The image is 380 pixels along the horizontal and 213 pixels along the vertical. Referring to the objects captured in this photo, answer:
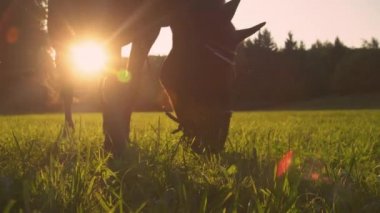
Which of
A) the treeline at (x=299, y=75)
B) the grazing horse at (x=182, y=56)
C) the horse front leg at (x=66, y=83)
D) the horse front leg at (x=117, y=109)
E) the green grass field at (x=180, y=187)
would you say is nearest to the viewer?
the green grass field at (x=180, y=187)

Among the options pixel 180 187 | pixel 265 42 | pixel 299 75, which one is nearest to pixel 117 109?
pixel 180 187

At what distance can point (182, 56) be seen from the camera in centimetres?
402

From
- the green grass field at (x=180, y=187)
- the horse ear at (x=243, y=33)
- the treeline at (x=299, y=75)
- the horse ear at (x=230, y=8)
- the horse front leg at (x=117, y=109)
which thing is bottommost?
the green grass field at (x=180, y=187)

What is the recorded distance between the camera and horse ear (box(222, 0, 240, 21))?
3908mm

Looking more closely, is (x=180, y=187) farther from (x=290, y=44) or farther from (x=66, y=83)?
(x=290, y=44)

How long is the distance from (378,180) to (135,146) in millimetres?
2267

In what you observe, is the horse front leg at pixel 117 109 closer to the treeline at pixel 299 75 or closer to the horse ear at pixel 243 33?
the horse ear at pixel 243 33

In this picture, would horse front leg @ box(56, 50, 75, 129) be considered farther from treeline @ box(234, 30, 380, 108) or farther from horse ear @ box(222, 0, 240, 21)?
treeline @ box(234, 30, 380, 108)

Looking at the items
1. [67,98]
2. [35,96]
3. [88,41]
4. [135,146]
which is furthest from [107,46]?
[35,96]

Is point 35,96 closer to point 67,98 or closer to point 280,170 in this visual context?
point 67,98

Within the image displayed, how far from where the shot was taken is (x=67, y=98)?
8.73 meters

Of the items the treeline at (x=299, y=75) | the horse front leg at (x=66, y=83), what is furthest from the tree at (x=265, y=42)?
the horse front leg at (x=66, y=83)

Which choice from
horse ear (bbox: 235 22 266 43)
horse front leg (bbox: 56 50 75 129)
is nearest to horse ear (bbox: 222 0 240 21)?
horse ear (bbox: 235 22 266 43)

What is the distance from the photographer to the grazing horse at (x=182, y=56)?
387cm
